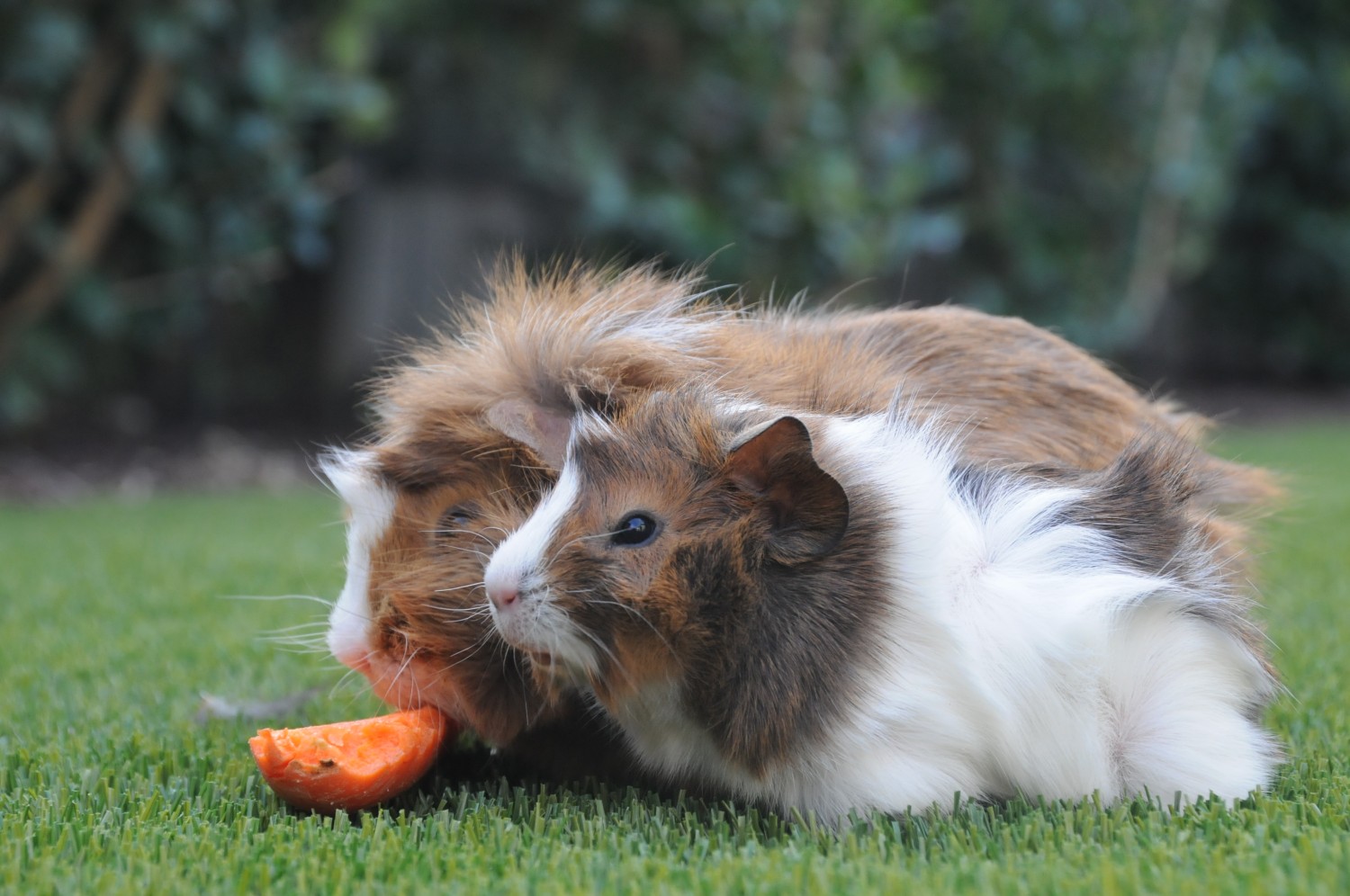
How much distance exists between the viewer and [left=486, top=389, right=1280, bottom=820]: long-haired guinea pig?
58.2 inches

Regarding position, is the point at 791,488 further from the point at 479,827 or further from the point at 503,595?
the point at 479,827

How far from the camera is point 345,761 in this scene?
1.55m

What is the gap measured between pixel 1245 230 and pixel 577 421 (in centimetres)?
860

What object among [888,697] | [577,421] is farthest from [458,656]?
[888,697]

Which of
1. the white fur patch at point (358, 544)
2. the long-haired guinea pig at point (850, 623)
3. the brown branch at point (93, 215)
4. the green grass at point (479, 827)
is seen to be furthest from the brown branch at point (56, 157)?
the long-haired guinea pig at point (850, 623)

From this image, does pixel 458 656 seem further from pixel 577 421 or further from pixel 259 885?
pixel 259 885

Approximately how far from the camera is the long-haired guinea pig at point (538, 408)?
167cm

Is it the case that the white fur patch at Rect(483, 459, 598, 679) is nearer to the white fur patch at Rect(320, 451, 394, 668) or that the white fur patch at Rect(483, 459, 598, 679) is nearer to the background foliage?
the white fur patch at Rect(320, 451, 394, 668)

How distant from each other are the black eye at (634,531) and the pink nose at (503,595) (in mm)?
129

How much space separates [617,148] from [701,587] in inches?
169

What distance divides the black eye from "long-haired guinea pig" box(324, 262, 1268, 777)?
0.19 metres

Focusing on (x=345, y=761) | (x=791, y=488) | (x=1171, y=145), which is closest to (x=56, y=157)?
(x=345, y=761)

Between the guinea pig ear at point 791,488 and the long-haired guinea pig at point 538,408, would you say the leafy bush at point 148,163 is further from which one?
the guinea pig ear at point 791,488

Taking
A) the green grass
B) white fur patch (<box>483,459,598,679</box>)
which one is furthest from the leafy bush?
white fur patch (<box>483,459,598,679</box>)
